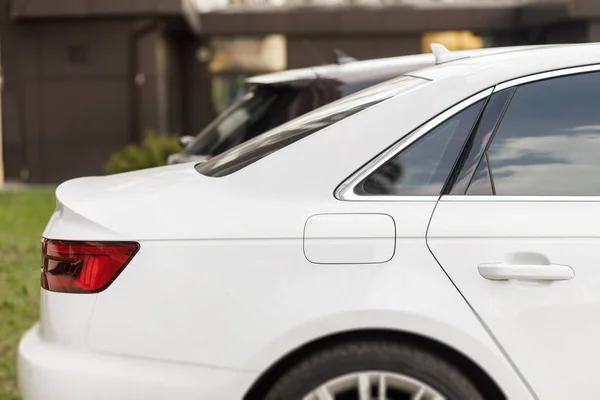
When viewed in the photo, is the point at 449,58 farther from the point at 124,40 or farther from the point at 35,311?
the point at 124,40

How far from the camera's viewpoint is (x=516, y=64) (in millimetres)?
3189

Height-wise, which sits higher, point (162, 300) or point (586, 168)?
point (586, 168)

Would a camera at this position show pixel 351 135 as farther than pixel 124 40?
No

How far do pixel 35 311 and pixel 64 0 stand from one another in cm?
1058

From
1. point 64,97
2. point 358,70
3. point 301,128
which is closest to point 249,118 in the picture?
point 358,70

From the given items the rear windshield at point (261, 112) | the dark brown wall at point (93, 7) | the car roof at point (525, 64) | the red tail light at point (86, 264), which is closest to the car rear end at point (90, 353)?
the red tail light at point (86, 264)

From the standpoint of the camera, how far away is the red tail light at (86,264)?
9.80 ft

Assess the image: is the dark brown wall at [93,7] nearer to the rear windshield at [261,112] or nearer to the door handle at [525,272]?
the rear windshield at [261,112]

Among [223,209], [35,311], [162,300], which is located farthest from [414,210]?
[35,311]

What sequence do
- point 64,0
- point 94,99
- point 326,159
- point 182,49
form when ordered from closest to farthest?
point 326,159 → point 64,0 → point 94,99 → point 182,49

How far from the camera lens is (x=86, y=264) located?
3.02m

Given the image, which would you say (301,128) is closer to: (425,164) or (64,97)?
(425,164)

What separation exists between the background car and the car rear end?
302 cm

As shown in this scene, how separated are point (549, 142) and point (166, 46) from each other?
612 inches
